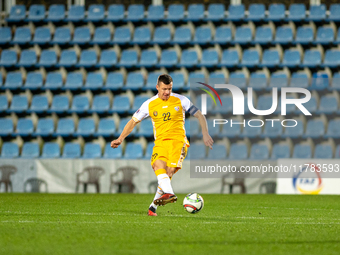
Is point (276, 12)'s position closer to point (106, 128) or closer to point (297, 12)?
point (297, 12)

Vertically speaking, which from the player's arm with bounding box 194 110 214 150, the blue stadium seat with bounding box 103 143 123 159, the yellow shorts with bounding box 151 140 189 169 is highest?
the player's arm with bounding box 194 110 214 150

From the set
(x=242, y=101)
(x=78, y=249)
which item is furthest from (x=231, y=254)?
(x=242, y=101)

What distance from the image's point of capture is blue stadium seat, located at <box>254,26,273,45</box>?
1733cm

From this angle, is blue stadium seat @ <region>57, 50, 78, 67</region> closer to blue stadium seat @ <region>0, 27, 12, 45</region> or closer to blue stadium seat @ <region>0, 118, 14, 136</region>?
blue stadium seat @ <region>0, 27, 12, 45</region>

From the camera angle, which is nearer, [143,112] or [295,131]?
[143,112]

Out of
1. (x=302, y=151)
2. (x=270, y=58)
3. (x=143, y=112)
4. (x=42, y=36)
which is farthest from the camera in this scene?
(x=42, y=36)

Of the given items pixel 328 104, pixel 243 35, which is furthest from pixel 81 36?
pixel 328 104

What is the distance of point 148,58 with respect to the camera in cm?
1747

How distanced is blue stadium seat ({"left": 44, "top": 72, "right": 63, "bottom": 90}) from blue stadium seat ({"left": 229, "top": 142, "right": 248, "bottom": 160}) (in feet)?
18.8

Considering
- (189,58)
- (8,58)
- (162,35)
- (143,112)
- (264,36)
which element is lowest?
(143,112)

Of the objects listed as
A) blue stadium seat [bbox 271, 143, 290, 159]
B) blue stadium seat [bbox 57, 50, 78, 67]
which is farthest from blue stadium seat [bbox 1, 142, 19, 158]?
blue stadium seat [bbox 271, 143, 290, 159]

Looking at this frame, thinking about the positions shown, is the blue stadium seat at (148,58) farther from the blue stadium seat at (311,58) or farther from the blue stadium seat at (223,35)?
the blue stadium seat at (311,58)

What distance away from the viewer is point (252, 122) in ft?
51.7

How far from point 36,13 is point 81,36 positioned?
204cm
